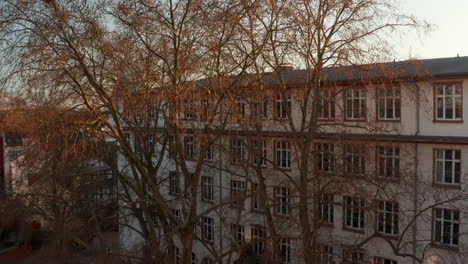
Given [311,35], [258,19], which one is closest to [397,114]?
[311,35]

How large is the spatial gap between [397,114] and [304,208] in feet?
27.5

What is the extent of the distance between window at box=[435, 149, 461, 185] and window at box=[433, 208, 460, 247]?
1345 millimetres

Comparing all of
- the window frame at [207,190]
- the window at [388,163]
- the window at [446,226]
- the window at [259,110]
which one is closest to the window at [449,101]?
the window at [388,163]

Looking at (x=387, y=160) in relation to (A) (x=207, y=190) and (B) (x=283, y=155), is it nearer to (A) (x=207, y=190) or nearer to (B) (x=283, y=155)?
(B) (x=283, y=155)

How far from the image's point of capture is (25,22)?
10625 millimetres

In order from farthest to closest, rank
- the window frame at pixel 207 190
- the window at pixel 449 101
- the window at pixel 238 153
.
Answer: the window frame at pixel 207 190
the window at pixel 449 101
the window at pixel 238 153

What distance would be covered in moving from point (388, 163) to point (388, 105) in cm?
285

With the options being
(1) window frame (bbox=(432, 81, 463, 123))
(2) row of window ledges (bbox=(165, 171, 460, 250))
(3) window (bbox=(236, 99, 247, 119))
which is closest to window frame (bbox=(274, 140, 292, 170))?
(2) row of window ledges (bbox=(165, 171, 460, 250))

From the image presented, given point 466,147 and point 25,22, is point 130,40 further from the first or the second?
point 466,147

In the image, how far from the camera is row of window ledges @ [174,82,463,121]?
48.9 ft

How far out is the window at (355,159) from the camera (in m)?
14.0

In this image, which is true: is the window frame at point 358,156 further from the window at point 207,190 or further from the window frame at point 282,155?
the window at point 207,190

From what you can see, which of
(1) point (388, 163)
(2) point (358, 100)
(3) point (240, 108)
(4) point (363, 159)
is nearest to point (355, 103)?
(2) point (358, 100)

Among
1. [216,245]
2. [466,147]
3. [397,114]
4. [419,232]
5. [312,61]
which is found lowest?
[216,245]
